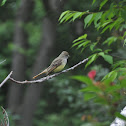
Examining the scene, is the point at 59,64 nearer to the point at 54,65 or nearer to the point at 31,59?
the point at 54,65

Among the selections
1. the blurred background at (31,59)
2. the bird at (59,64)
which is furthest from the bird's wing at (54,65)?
the blurred background at (31,59)

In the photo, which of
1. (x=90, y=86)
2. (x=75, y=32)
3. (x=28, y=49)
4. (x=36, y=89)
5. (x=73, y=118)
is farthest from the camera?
(x=28, y=49)

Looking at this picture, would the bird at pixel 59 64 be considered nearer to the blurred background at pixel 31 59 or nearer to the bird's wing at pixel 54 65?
the bird's wing at pixel 54 65

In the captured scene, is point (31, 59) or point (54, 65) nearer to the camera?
point (54, 65)

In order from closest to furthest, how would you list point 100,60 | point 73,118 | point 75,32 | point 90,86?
point 90,86 < point 100,60 < point 75,32 < point 73,118

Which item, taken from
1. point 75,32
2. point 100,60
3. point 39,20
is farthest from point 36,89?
point 100,60

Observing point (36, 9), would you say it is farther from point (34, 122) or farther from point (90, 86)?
point (90, 86)

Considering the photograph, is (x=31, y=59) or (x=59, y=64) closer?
(x=59, y=64)

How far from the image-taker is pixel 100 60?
6.54m

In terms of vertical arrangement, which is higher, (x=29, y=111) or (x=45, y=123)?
(x=29, y=111)

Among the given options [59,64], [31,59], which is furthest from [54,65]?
[31,59]

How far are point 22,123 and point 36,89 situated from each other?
4.10ft

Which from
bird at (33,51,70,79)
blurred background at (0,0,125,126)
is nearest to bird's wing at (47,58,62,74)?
bird at (33,51,70,79)

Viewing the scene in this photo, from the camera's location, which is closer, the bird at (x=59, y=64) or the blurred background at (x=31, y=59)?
the bird at (x=59, y=64)
